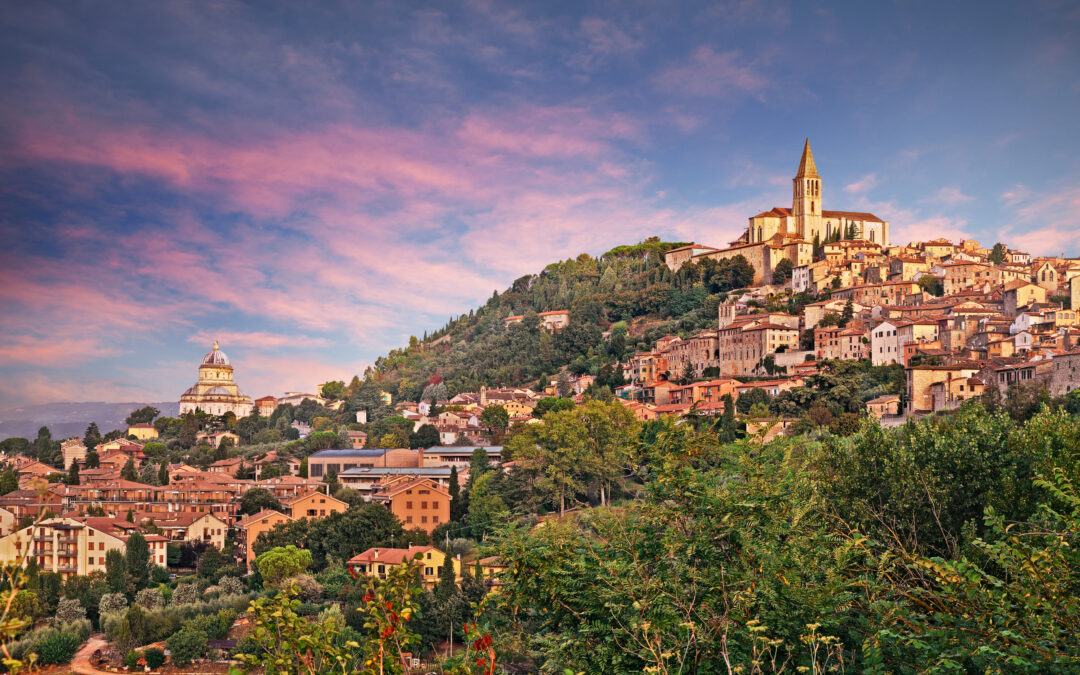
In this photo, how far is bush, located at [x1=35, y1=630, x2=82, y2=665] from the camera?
20375mm

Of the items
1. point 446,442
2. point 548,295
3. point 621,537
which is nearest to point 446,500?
point 446,442

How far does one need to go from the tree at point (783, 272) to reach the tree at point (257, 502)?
42.7 metres

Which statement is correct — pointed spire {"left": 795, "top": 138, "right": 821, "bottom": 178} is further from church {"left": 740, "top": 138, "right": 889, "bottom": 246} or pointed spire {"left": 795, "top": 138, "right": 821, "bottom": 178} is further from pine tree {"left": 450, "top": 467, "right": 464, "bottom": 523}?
pine tree {"left": 450, "top": 467, "right": 464, "bottom": 523}

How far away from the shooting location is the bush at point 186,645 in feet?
68.6

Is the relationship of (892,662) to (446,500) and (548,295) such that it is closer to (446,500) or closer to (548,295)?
(446,500)

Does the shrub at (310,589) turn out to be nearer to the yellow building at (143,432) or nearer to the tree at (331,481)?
the tree at (331,481)

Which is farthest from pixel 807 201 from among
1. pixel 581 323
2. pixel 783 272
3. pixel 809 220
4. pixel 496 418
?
pixel 496 418

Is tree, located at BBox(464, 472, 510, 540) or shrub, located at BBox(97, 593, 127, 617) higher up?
tree, located at BBox(464, 472, 510, 540)

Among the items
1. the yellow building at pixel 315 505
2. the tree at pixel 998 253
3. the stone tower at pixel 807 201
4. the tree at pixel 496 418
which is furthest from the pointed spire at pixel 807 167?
the yellow building at pixel 315 505

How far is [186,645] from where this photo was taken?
68.7 ft

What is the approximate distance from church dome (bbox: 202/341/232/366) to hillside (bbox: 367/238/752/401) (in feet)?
49.4

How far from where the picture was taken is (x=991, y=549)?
12.2ft

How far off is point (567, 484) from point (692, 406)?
39.1ft

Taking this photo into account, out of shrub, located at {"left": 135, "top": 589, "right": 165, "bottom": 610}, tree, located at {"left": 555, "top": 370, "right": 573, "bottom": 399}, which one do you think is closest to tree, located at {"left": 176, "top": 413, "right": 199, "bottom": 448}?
tree, located at {"left": 555, "top": 370, "right": 573, "bottom": 399}
